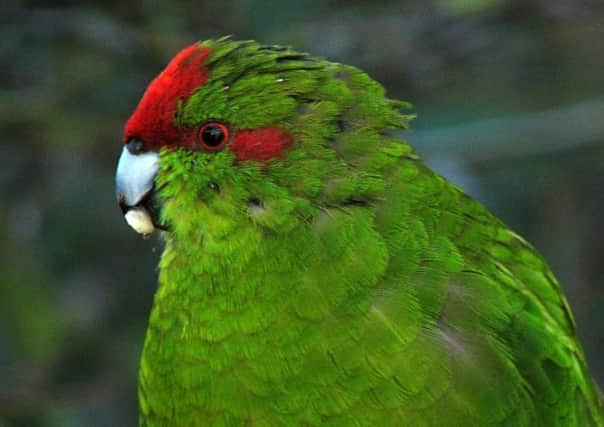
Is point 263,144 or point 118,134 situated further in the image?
point 118,134

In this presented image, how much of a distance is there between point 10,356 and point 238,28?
1.07m

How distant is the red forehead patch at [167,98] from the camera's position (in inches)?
74.1

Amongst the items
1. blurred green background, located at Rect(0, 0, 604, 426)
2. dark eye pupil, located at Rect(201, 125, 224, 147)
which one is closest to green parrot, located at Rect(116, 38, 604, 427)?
dark eye pupil, located at Rect(201, 125, 224, 147)

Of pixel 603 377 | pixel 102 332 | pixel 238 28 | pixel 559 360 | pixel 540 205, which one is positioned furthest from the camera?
pixel 603 377

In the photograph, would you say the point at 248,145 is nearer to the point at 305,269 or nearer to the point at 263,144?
the point at 263,144

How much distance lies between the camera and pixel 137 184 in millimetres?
1908

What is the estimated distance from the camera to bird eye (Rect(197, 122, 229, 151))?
73.8 inches

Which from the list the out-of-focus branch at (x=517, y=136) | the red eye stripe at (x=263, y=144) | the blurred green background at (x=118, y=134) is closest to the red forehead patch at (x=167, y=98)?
the red eye stripe at (x=263, y=144)

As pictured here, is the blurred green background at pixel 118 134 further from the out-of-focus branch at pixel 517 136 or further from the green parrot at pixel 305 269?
the green parrot at pixel 305 269

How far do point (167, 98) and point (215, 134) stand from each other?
0.10 m

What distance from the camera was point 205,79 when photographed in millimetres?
1885

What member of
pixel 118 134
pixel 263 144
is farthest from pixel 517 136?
pixel 263 144

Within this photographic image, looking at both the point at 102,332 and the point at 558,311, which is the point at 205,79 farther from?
the point at 102,332

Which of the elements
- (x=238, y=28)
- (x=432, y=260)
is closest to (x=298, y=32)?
(x=238, y=28)
